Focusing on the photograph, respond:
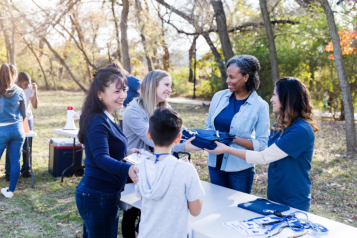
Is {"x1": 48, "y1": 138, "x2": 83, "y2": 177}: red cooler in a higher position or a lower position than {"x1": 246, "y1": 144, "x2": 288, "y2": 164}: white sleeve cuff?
lower

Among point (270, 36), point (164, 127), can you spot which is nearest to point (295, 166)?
point (164, 127)

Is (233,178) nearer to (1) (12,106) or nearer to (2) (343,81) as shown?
(1) (12,106)

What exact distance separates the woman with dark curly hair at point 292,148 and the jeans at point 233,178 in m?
0.45

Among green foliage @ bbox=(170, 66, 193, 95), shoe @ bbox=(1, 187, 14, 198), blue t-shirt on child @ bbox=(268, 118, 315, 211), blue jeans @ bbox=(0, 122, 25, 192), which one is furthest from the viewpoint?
green foliage @ bbox=(170, 66, 193, 95)

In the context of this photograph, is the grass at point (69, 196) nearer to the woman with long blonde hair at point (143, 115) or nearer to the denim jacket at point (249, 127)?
the denim jacket at point (249, 127)

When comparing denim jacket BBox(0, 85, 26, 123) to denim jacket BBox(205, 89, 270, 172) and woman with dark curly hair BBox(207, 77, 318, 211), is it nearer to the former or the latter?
denim jacket BBox(205, 89, 270, 172)

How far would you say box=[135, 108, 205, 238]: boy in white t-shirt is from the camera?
1789mm

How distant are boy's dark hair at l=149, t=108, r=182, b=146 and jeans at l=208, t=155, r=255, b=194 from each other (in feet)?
4.12

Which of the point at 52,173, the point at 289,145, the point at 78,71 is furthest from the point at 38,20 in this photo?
the point at 78,71

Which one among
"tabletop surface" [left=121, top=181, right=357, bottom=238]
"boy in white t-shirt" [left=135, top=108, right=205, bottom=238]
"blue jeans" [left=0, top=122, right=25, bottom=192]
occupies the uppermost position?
"boy in white t-shirt" [left=135, top=108, right=205, bottom=238]

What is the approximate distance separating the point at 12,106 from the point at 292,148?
416 cm

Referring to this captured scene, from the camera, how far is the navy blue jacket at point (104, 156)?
2064mm

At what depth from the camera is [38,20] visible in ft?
32.9

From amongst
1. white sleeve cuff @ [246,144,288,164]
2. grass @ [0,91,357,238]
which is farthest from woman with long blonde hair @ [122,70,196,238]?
grass @ [0,91,357,238]
